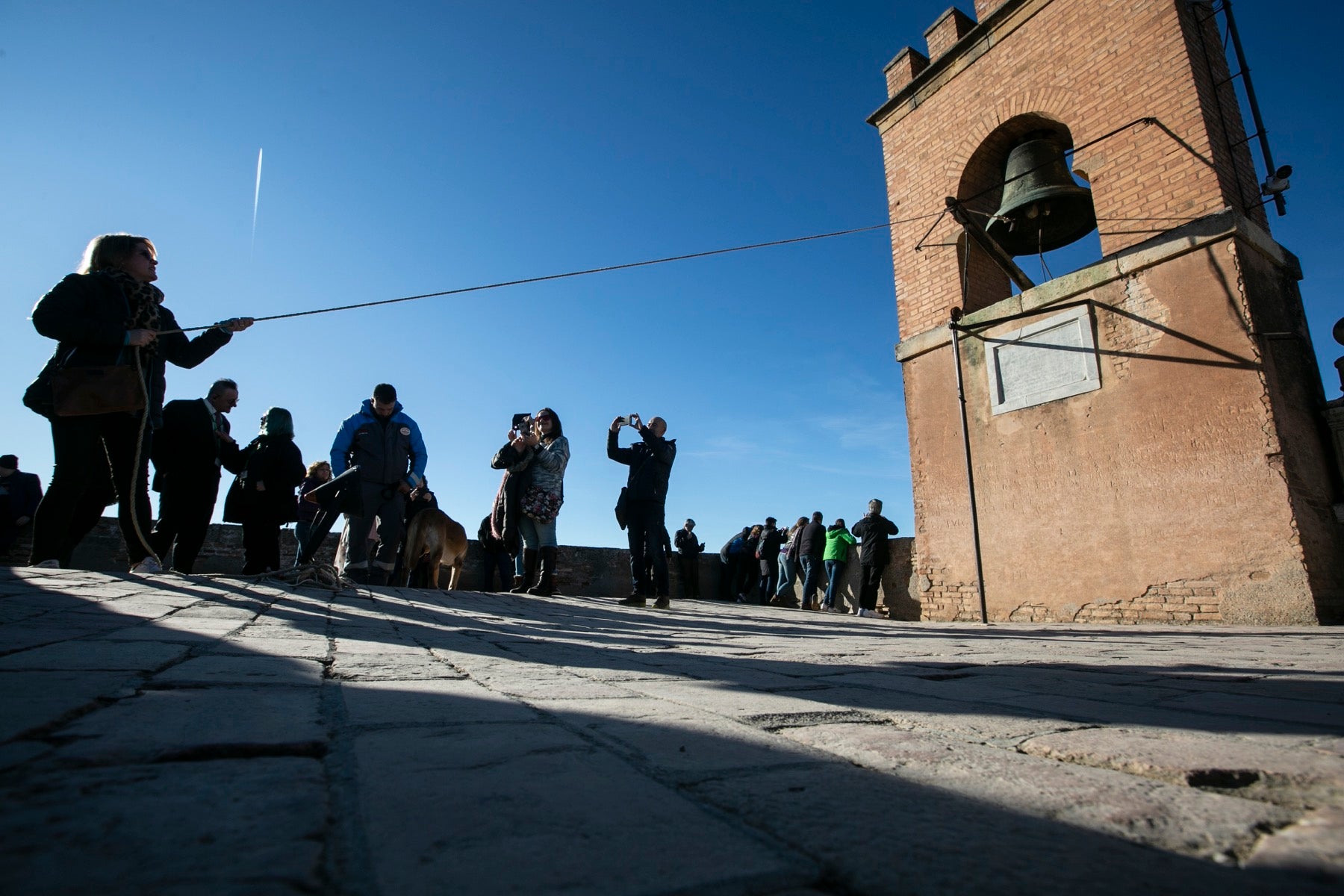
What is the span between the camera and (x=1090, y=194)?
7.09 m

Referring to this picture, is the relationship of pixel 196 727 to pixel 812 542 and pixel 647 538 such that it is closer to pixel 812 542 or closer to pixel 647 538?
pixel 647 538

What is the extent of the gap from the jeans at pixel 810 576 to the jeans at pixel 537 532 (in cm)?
584

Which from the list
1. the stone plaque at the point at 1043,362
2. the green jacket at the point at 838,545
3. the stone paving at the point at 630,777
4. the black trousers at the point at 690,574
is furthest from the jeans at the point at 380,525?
the black trousers at the point at 690,574

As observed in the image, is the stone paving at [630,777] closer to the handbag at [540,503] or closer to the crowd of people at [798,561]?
the handbag at [540,503]

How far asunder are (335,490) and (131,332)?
6.95 ft

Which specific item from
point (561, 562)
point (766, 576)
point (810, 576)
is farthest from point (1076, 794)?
point (561, 562)

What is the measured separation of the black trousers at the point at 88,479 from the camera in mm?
4078

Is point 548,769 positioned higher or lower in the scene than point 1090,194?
lower

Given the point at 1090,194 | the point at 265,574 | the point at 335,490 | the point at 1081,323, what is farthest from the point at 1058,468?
the point at 265,574

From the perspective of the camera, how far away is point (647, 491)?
22.8 ft

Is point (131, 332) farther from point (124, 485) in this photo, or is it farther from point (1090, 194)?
point (1090, 194)

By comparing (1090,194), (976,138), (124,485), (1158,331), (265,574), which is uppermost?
(976,138)

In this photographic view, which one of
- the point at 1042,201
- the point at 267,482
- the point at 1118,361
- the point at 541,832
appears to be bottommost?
the point at 541,832

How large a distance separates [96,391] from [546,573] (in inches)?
169
